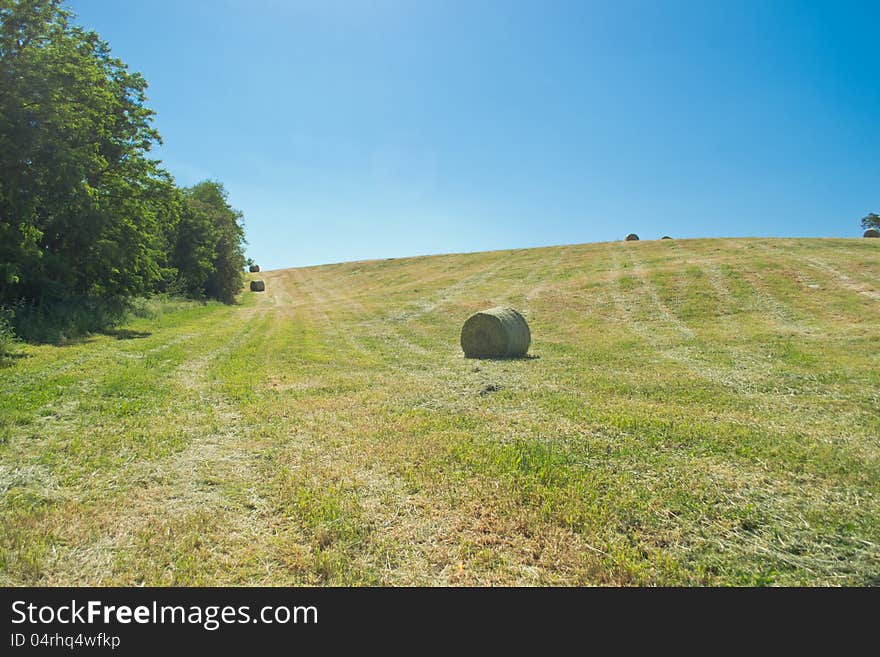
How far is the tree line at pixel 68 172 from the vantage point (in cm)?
1557

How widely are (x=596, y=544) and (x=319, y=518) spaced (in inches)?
103

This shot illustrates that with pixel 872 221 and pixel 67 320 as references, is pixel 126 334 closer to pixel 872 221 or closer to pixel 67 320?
pixel 67 320

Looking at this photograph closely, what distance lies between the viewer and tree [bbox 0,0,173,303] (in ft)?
51.0

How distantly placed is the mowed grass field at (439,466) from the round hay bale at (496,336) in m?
1.22

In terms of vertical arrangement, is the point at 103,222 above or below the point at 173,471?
above

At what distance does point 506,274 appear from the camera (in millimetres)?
45250

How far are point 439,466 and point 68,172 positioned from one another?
1879 cm

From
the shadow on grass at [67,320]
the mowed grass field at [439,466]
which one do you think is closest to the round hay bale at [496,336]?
the mowed grass field at [439,466]

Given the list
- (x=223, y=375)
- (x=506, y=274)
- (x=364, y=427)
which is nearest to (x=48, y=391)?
(x=223, y=375)

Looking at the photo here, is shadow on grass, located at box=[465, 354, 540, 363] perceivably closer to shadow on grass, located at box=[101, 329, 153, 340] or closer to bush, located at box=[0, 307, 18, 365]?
bush, located at box=[0, 307, 18, 365]

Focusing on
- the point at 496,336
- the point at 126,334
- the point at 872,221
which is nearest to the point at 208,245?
the point at 126,334

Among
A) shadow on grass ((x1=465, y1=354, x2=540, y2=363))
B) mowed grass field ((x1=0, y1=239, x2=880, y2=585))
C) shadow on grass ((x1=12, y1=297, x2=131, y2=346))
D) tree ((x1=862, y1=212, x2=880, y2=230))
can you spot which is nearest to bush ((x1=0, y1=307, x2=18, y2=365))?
shadow on grass ((x1=12, y1=297, x2=131, y2=346))

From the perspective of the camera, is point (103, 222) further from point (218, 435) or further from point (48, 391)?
point (218, 435)
